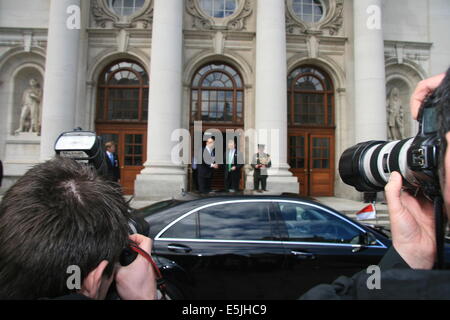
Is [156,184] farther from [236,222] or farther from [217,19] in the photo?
[217,19]

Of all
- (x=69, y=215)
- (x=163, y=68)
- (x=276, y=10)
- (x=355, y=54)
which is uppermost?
(x=276, y=10)

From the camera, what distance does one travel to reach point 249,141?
13273 millimetres

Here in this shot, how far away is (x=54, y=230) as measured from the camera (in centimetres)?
88

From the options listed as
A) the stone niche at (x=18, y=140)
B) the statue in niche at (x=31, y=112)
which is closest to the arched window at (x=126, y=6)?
the stone niche at (x=18, y=140)

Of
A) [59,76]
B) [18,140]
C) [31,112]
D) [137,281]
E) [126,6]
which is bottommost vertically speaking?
[137,281]

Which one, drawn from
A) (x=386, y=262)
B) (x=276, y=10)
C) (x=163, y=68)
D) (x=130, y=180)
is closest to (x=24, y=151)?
(x=130, y=180)

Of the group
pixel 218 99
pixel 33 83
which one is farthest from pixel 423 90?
pixel 33 83

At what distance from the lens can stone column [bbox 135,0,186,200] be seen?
11078 mm

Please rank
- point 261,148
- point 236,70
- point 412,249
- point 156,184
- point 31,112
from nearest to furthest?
point 412,249 → point 261,148 → point 156,184 → point 31,112 → point 236,70

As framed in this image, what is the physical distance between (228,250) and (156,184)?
830cm

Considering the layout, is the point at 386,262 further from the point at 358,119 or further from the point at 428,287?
the point at 358,119

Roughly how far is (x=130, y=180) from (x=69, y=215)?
13412mm

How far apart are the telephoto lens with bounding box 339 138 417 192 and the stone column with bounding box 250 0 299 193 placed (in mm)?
9633

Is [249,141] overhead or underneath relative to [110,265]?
overhead
